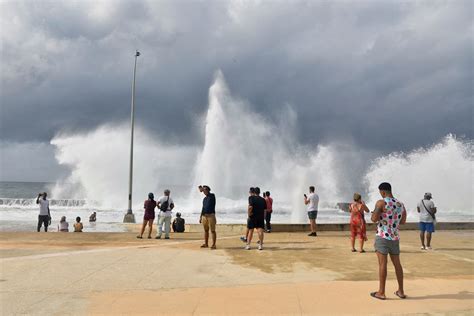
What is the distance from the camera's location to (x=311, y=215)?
518 inches

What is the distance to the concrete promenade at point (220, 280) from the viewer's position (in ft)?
16.7

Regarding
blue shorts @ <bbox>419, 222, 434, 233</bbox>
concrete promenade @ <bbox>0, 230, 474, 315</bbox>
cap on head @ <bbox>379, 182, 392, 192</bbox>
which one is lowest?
concrete promenade @ <bbox>0, 230, 474, 315</bbox>

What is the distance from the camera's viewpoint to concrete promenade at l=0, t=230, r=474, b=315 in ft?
16.7

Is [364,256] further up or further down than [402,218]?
further down

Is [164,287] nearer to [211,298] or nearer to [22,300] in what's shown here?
[211,298]

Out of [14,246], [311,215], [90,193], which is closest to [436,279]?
[311,215]

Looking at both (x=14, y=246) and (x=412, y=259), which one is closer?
(x=412, y=259)

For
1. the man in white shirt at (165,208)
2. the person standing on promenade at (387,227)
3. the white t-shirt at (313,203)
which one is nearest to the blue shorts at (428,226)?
the white t-shirt at (313,203)

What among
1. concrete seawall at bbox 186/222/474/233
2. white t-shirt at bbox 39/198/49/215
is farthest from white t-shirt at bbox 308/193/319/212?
white t-shirt at bbox 39/198/49/215

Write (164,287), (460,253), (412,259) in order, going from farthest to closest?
(460,253)
(412,259)
(164,287)

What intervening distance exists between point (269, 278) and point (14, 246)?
7752 mm

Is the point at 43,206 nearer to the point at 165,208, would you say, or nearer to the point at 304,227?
the point at 165,208

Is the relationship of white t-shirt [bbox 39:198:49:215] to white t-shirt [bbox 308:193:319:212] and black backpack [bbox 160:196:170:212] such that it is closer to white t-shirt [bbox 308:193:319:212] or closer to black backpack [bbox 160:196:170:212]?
black backpack [bbox 160:196:170:212]

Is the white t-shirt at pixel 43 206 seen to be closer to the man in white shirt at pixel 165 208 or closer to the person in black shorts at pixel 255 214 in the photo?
the man in white shirt at pixel 165 208
